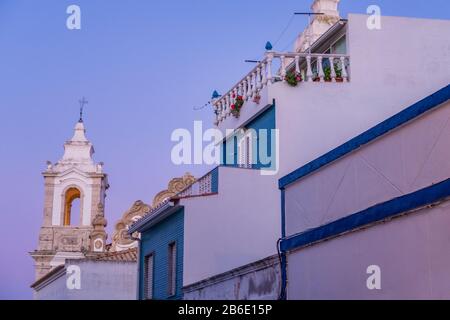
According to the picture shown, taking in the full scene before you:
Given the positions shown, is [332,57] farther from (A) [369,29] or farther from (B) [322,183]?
(B) [322,183]

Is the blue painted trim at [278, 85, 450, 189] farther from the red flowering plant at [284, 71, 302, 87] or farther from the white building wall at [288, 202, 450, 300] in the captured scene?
the red flowering plant at [284, 71, 302, 87]

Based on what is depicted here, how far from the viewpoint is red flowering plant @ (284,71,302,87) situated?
818 inches

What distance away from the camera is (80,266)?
29797 mm

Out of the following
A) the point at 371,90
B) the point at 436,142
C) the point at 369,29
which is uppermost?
the point at 369,29

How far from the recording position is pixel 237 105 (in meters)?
23.2

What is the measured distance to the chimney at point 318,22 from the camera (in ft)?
81.3

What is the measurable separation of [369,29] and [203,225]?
255 inches

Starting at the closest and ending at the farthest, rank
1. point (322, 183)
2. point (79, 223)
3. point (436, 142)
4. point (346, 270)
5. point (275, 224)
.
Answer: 1. point (436, 142)
2. point (346, 270)
3. point (322, 183)
4. point (275, 224)
5. point (79, 223)

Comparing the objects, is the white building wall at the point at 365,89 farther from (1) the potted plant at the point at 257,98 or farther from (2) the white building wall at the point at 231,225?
(2) the white building wall at the point at 231,225

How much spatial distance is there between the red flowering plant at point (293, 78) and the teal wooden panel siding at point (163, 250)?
456 centimetres

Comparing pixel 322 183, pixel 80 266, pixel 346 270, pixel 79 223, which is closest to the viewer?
pixel 346 270

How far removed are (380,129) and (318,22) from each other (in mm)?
12972
